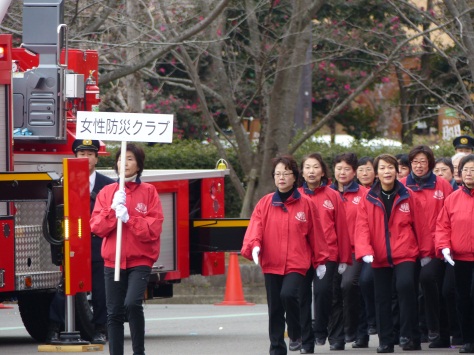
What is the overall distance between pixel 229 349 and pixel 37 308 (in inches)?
78.1

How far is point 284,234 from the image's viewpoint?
9.80 meters

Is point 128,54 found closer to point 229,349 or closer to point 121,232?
point 229,349

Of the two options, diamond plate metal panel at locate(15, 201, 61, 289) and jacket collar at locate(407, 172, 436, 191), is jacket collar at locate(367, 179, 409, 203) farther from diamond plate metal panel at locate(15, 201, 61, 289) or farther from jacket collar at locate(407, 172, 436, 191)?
diamond plate metal panel at locate(15, 201, 61, 289)

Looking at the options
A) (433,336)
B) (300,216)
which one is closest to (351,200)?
(433,336)

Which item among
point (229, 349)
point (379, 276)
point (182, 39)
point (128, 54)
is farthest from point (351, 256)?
point (128, 54)

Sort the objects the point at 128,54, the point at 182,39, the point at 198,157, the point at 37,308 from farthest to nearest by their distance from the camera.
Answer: the point at 198,157 < the point at 128,54 < the point at 182,39 < the point at 37,308

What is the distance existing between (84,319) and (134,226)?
254cm

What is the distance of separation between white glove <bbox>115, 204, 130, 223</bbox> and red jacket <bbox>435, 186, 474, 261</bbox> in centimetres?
284

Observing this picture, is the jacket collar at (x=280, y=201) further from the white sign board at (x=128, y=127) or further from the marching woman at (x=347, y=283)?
the marching woman at (x=347, y=283)

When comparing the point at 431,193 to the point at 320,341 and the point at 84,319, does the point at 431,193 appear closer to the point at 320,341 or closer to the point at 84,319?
the point at 320,341

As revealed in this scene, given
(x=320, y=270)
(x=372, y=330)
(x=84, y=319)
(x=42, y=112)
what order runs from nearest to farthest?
(x=320, y=270) < (x=84, y=319) < (x=42, y=112) < (x=372, y=330)

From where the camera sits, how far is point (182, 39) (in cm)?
1577

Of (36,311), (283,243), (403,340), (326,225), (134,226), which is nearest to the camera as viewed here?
(134,226)

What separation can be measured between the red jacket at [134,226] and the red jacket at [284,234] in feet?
2.88
